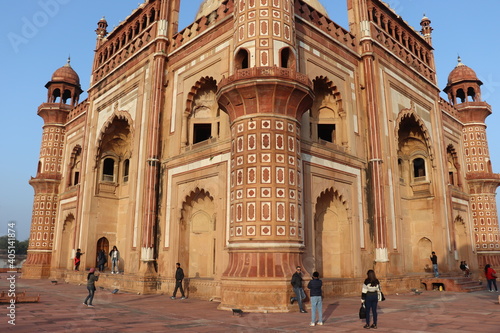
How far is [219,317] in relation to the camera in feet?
33.4

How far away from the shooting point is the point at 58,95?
31.0m

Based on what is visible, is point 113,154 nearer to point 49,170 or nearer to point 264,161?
point 49,170

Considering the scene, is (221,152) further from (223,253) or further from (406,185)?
(406,185)

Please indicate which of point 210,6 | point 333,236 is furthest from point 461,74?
point 333,236

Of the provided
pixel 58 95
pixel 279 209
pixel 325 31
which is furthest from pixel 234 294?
pixel 58 95

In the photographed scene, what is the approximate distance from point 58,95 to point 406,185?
2587cm

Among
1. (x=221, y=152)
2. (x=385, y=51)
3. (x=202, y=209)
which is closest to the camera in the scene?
(x=221, y=152)

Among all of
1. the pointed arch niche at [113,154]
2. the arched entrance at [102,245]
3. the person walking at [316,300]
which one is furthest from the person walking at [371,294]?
the arched entrance at [102,245]

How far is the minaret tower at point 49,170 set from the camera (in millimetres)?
27312

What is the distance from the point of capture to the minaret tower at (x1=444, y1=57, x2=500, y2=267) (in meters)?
27.3

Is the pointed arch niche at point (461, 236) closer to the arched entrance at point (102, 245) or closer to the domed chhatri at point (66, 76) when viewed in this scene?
the arched entrance at point (102, 245)

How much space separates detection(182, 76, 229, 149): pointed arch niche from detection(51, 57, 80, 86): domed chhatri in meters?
16.9

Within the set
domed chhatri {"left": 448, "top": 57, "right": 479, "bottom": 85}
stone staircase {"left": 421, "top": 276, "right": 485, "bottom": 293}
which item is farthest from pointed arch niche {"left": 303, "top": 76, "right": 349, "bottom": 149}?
domed chhatri {"left": 448, "top": 57, "right": 479, "bottom": 85}

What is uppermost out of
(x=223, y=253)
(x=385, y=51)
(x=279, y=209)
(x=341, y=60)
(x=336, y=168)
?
(x=385, y=51)
